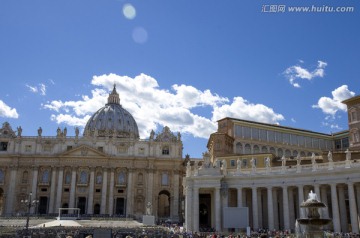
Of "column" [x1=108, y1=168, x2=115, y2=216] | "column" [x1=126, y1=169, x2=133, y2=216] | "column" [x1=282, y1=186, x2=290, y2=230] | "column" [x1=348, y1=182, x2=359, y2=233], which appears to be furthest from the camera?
"column" [x1=108, y1=168, x2=115, y2=216]

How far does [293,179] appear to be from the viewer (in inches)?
2242

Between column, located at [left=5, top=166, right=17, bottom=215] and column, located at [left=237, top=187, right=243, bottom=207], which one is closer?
column, located at [left=237, top=187, right=243, bottom=207]

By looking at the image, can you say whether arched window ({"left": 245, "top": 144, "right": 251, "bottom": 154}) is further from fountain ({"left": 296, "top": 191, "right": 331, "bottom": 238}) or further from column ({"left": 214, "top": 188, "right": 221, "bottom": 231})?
fountain ({"left": 296, "top": 191, "right": 331, "bottom": 238})

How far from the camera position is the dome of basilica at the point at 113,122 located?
15412 cm

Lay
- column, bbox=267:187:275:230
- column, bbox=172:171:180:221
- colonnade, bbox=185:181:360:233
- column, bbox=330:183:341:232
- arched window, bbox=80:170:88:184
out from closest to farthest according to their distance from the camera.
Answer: column, bbox=330:183:341:232
colonnade, bbox=185:181:360:233
column, bbox=267:187:275:230
column, bbox=172:171:180:221
arched window, bbox=80:170:88:184

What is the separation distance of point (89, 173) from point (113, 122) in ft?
156

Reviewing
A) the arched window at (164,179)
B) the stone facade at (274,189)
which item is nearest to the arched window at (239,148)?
the stone facade at (274,189)

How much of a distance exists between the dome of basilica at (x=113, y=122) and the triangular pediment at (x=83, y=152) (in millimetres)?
38612

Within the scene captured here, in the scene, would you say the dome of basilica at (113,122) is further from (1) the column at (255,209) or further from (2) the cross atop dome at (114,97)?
(1) the column at (255,209)

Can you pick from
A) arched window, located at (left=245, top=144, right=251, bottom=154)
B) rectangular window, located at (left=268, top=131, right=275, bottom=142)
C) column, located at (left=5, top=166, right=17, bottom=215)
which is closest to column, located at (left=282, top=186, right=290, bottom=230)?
arched window, located at (left=245, top=144, right=251, bottom=154)

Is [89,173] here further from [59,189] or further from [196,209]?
[196,209]

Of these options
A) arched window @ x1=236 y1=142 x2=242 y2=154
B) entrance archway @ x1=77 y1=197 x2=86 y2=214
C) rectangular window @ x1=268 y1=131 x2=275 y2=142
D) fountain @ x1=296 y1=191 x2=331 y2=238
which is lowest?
fountain @ x1=296 y1=191 x2=331 y2=238

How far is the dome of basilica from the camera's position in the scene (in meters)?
154

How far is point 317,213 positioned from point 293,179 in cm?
2706
